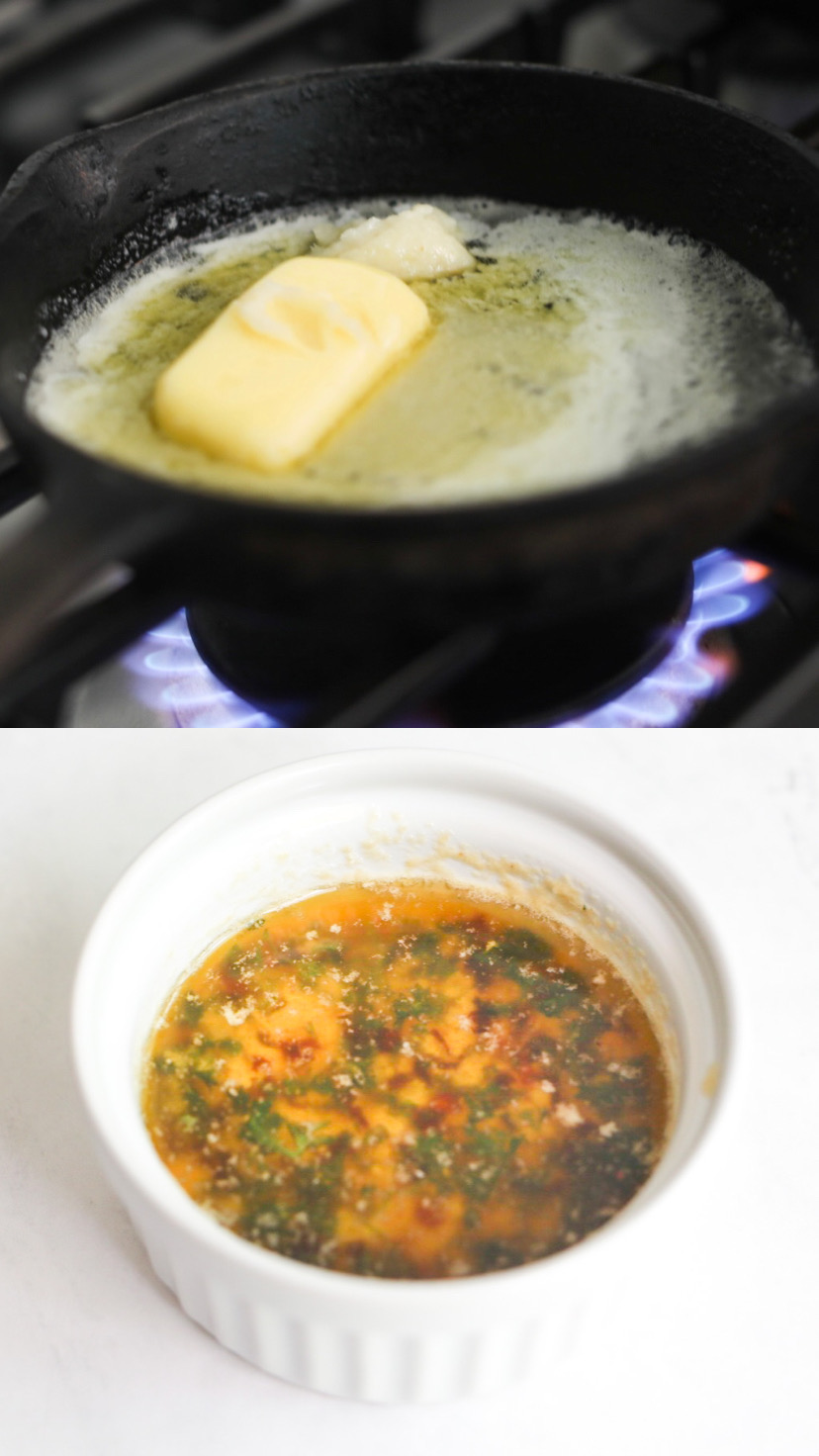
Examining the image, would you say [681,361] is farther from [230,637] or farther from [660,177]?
[230,637]

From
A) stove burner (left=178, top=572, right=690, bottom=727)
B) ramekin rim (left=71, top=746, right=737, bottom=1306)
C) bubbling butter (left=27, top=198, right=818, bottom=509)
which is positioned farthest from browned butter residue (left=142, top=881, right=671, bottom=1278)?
bubbling butter (left=27, top=198, right=818, bottom=509)

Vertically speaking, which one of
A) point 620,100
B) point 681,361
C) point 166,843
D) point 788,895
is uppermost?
point 620,100

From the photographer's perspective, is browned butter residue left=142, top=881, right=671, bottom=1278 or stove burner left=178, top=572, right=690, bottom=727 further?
stove burner left=178, top=572, right=690, bottom=727

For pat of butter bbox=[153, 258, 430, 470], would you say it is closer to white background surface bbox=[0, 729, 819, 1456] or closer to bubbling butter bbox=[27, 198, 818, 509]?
bubbling butter bbox=[27, 198, 818, 509]

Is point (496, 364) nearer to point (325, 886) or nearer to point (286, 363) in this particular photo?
point (286, 363)

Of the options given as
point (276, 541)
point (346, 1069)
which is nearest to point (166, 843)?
point (346, 1069)
